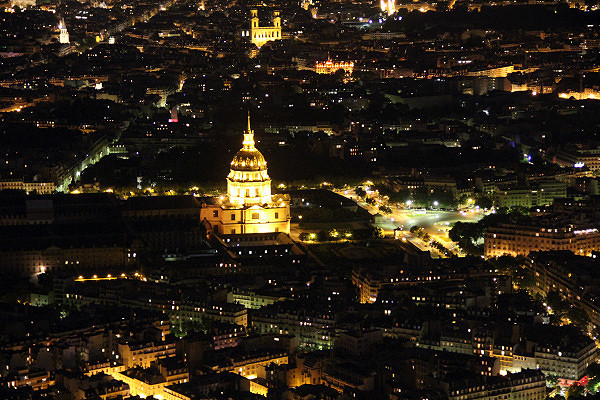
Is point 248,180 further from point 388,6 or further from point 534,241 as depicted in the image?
point 388,6

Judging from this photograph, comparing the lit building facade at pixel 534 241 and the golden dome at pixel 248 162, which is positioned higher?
the golden dome at pixel 248 162

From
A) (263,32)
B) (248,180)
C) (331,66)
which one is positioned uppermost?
(263,32)

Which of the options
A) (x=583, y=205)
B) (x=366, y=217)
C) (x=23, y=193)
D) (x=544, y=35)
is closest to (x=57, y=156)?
(x=23, y=193)

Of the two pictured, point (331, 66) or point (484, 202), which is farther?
point (331, 66)

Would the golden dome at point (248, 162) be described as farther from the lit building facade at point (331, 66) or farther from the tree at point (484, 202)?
the lit building facade at point (331, 66)

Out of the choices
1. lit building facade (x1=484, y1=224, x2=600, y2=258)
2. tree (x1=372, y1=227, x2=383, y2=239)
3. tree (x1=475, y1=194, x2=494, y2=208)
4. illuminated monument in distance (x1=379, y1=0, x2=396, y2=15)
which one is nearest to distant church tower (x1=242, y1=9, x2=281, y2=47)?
illuminated monument in distance (x1=379, y1=0, x2=396, y2=15)

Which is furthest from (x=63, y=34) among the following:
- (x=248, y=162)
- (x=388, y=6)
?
(x=248, y=162)

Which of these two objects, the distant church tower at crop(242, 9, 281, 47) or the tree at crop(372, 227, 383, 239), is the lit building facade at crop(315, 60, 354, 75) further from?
the tree at crop(372, 227, 383, 239)

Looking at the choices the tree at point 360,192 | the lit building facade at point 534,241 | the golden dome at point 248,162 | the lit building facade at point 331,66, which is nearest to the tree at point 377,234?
the lit building facade at point 534,241
